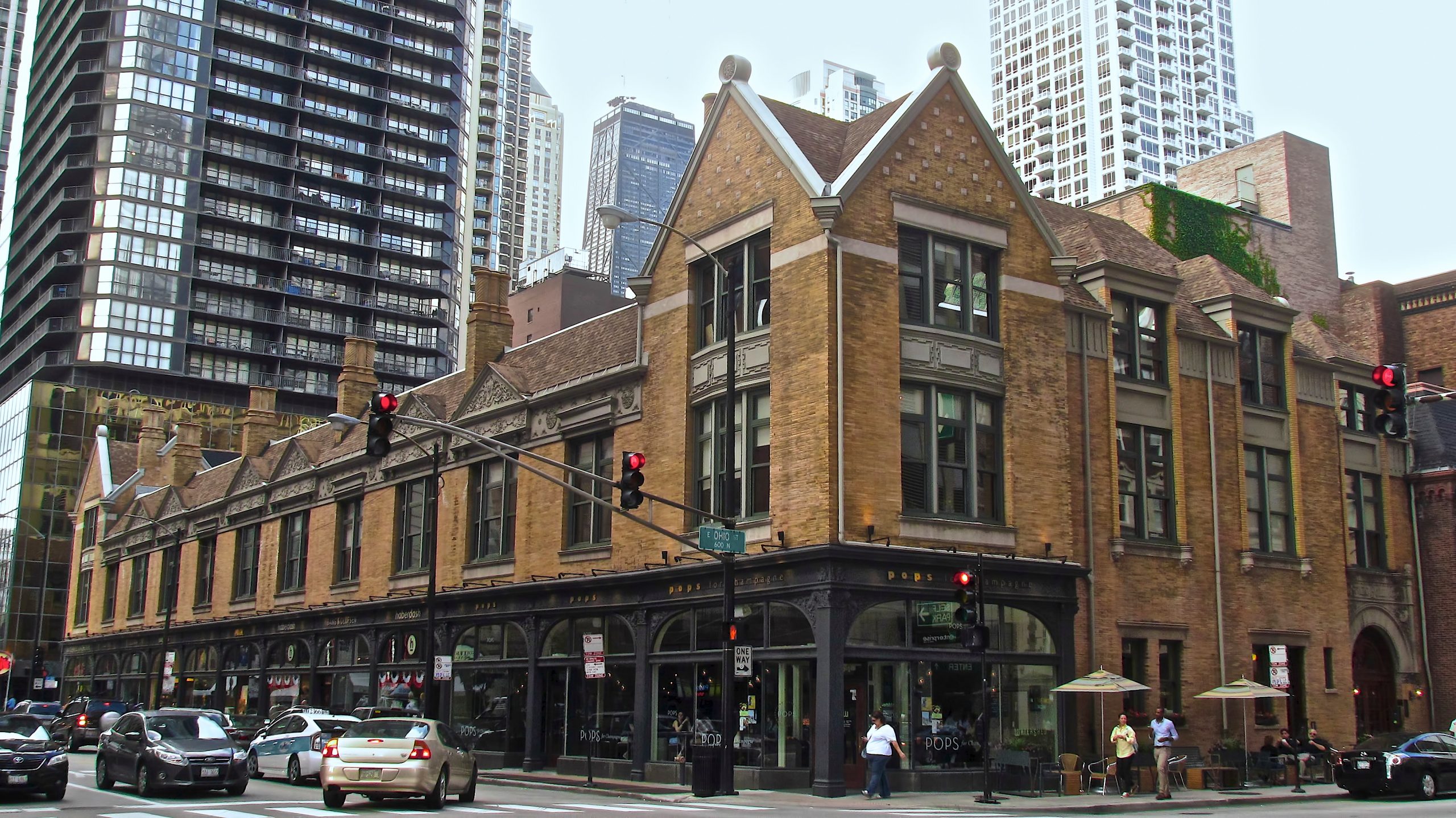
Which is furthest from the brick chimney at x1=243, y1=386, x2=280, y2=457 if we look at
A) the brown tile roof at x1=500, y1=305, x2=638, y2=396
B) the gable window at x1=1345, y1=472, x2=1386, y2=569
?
the gable window at x1=1345, y1=472, x2=1386, y2=569

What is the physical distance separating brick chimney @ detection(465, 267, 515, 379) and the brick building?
2565 mm

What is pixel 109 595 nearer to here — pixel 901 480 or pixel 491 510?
pixel 491 510

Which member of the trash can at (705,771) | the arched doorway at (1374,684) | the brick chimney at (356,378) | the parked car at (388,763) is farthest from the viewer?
the brick chimney at (356,378)

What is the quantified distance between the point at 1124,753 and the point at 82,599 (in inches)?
2555

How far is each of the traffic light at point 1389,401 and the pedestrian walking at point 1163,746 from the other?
366 inches

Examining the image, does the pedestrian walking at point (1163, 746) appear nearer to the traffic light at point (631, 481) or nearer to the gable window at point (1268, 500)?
the gable window at point (1268, 500)

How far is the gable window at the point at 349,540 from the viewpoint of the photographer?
46344mm

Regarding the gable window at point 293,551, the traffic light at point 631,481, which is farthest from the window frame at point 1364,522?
the gable window at point 293,551

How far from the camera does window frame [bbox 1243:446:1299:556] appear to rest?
34469 millimetres

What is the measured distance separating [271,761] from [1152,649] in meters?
19.8

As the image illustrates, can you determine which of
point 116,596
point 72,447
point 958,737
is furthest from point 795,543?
point 72,447

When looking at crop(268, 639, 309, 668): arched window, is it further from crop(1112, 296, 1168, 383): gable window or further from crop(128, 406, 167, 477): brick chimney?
crop(1112, 296, 1168, 383): gable window

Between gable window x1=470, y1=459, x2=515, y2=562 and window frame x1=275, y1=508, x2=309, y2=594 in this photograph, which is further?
window frame x1=275, y1=508, x2=309, y2=594

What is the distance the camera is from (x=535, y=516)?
36.3 m
